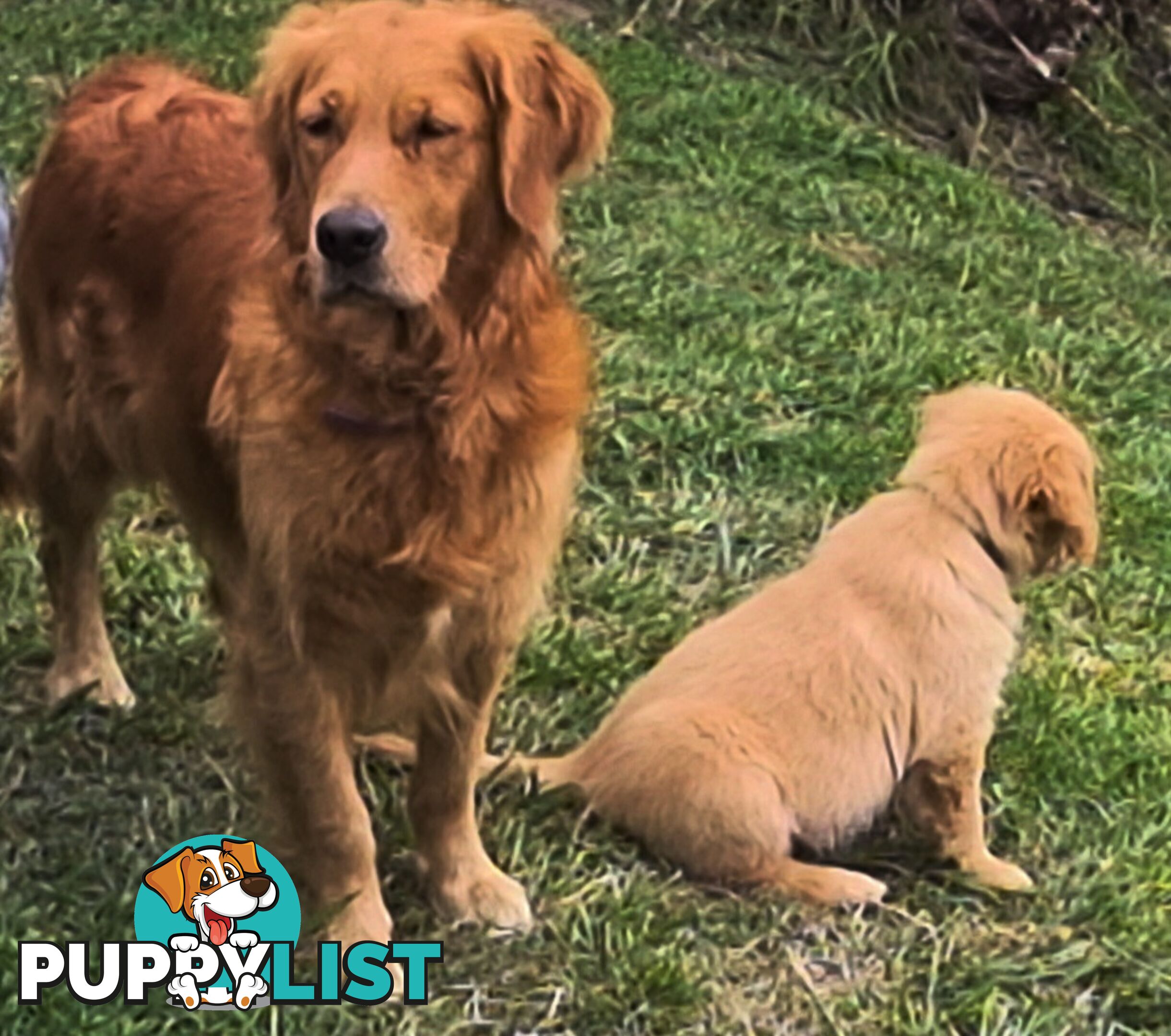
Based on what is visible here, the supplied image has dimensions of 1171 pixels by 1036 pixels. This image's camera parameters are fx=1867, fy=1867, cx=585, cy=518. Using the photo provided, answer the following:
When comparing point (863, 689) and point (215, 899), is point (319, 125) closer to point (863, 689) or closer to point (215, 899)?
point (215, 899)

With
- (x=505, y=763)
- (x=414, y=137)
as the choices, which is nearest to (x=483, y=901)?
(x=505, y=763)

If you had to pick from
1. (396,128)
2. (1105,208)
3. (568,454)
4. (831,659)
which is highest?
(396,128)

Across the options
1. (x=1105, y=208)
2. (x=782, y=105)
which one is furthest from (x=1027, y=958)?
(x=1105, y=208)

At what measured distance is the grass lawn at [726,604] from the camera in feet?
11.0

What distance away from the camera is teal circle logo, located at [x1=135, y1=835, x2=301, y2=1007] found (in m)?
3.05

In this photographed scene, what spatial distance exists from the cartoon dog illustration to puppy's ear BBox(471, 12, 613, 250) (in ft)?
3.86

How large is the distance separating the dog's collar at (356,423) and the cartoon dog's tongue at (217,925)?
82 centimetres

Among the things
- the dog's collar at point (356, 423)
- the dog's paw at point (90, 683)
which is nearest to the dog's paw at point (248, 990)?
the dog's collar at point (356, 423)

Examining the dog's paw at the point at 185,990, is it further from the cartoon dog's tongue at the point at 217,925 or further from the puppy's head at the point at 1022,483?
the puppy's head at the point at 1022,483

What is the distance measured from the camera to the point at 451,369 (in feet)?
9.83

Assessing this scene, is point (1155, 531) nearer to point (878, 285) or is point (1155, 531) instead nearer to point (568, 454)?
point (878, 285)

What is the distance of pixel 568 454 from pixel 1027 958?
1291mm

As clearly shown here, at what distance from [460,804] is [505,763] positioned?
0.36 meters

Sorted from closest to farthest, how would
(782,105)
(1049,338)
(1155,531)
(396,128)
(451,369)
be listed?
(396,128) < (451,369) < (1155,531) < (1049,338) < (782,105)
